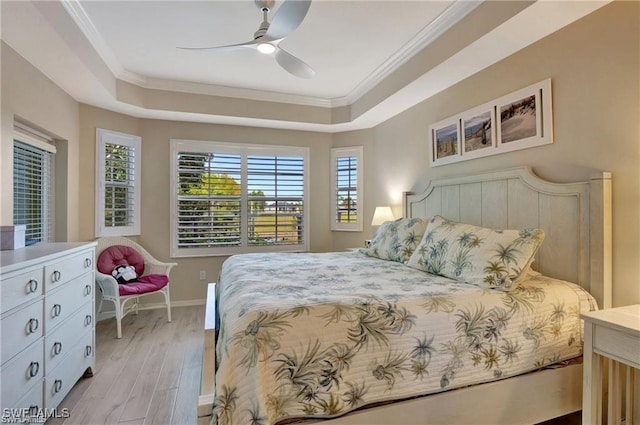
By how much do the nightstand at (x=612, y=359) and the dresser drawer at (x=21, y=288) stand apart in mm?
2650

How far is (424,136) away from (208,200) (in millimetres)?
2905

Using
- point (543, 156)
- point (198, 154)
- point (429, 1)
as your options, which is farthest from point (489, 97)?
point (198, 154)

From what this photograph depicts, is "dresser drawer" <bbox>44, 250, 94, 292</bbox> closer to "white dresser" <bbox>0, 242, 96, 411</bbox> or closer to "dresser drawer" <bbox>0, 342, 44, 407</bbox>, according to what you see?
"white dresser" <bbox>0, 242, 96, 411</bbox>

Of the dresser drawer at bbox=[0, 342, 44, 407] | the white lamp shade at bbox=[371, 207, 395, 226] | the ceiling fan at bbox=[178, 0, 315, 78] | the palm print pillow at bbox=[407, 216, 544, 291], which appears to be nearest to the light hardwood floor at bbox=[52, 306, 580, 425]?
the dresser drawer at bbox=[0, 342, 44, 407]

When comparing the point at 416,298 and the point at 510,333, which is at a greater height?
the point at 416,298

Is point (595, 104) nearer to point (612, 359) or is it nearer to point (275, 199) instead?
point (612, 359)

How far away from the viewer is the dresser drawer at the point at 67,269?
1794 mm

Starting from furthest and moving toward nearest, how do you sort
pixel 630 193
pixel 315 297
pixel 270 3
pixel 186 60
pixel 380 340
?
pixel 186 60 < pixel 270 3 < pixel 630 193 < pixel 315 297 < pixel 380 340

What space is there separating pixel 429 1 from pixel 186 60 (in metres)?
2.30

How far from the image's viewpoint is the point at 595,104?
1.97m

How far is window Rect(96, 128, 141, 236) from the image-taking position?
3.77m

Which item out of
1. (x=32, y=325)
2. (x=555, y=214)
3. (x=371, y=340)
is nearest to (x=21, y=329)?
(x=32, y=325)

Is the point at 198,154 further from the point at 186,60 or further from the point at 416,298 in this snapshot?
the point at 416,298

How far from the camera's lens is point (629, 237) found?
71.1 inches
